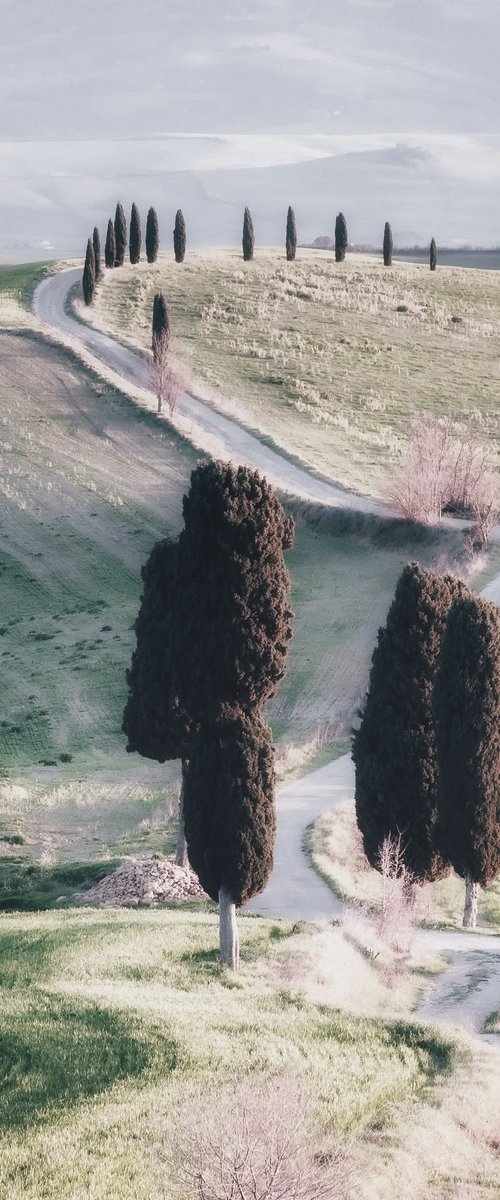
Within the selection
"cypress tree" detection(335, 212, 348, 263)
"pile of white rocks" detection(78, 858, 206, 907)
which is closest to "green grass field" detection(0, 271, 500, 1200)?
"pile of white rocks" detection(78, 858, 206, 907)

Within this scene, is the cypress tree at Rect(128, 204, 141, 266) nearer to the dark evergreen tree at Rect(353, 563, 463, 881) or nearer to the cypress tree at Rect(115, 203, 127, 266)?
the cypress tree at Rect(115, 203, 127, 266)

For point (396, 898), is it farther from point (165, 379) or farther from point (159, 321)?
point (159, 321)

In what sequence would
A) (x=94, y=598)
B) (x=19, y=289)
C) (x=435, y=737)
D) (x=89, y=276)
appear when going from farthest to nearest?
(x=19, y=289) → (x=89, y=276) → (x=94, y=598) → (x=435, y=737)

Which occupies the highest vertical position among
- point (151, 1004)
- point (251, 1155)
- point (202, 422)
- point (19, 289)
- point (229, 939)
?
point (19, 289)

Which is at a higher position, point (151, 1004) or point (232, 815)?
point (232, 815)

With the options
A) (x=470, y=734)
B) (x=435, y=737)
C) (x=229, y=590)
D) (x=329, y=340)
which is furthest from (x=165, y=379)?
(x=229, y=590)

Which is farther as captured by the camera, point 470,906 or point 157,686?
point 157,686
